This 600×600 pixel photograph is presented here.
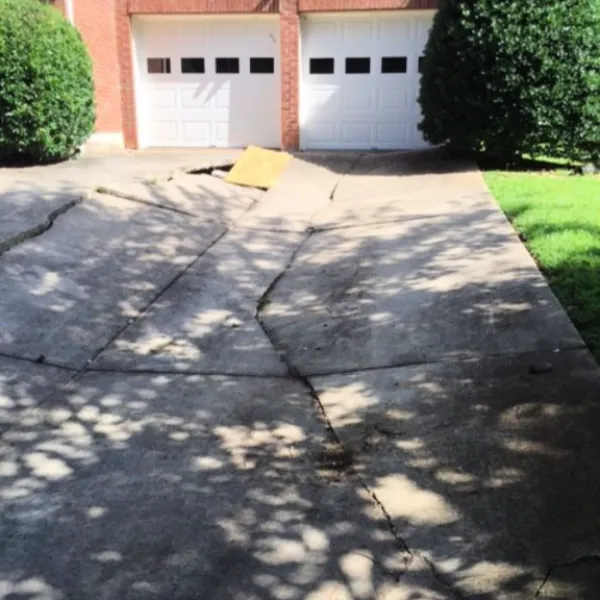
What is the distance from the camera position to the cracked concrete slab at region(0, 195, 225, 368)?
5.43m

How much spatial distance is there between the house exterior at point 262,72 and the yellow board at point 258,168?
2.84 meters

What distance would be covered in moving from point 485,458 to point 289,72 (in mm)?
12678

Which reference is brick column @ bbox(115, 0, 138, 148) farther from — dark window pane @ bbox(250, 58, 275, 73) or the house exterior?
dark window pane @ bbox(250, 58, 275, 73)

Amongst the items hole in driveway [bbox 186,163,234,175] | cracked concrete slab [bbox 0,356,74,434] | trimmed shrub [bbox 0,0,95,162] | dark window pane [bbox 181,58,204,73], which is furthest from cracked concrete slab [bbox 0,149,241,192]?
cracked concrete slab [bbox 0,356,74,434]

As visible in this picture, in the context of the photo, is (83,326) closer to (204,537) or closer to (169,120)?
(204,537)

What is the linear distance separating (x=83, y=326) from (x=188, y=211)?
148 inches

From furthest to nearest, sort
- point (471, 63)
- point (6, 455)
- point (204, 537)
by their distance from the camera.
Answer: point (471, 63) → point (6, 455) → point (204, 537)

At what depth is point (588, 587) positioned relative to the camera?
288cm

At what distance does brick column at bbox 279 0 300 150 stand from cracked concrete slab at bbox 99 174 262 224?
4641mm

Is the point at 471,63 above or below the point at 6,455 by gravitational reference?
above

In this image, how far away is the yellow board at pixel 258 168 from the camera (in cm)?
1139

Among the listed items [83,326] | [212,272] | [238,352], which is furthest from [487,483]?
[212,272]

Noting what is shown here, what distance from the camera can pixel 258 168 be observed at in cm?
1200

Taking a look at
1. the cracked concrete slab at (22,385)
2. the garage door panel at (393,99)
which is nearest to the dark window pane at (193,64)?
the garage door panel at (393,99)
